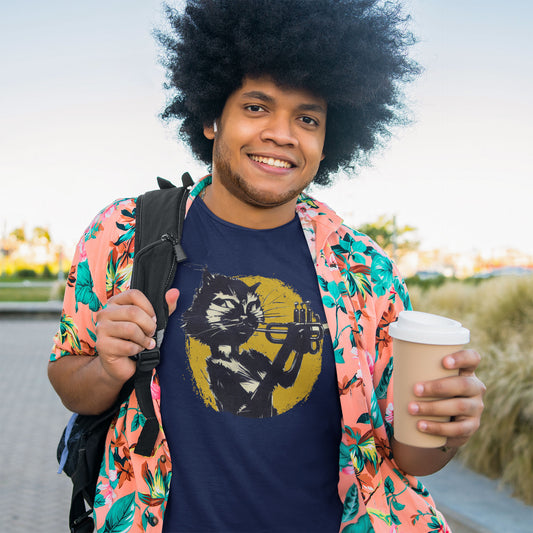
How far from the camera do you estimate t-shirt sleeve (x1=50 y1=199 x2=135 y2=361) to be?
→ 80.5 inches

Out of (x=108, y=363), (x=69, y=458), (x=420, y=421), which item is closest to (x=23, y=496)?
(x=69, y=458)

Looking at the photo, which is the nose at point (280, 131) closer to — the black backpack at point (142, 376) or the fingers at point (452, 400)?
the black backpack at point (142, 376)

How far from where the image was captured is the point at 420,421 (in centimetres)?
159

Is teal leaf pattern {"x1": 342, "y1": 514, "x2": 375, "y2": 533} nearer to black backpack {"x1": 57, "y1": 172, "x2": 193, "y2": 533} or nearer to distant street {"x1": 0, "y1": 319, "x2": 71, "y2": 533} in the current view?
black backpack {"x1": 57, "y1": 172, "x2": 193, "y2": 533}

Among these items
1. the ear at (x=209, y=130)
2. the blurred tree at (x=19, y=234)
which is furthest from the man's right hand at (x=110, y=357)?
the blurred tree at (x=19, y=234)

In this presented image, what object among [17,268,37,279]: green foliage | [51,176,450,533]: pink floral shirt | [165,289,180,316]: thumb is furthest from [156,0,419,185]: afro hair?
[17,268,37,279]: green foliage

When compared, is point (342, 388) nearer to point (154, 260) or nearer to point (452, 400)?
point (452, 400)

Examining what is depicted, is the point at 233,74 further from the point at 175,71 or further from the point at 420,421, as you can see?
the point at 420,421

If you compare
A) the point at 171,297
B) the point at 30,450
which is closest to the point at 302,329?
the point at 171,297

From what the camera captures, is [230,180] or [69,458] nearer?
[69,458]

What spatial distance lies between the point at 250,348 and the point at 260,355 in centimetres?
4

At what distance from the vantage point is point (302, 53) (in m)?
2.40

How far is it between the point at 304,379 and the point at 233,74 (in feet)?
4.36

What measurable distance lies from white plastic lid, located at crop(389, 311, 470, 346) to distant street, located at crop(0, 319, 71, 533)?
441 centimetres
